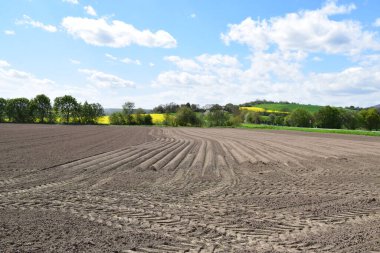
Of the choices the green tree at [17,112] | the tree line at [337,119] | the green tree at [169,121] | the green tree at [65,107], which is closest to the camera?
the tree line at [337,119]

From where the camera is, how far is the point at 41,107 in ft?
371

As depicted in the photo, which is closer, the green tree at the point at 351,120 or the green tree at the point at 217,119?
the green tree at the point at 351,120

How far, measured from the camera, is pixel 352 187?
1312 cm

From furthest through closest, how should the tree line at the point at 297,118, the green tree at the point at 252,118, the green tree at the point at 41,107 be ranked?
the green tree at the point at 252,118
the green tree at the point at 41,107
the tree line at the point at 297,118

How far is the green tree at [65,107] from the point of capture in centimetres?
11850

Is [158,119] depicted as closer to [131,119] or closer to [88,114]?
[131,119]

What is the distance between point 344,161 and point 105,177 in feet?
50.9

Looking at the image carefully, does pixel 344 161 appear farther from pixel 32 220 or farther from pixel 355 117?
pixel 355 117

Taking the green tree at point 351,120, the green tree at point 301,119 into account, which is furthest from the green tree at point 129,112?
the green tree at point 351,120

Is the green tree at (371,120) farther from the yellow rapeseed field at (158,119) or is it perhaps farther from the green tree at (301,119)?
the yellow rapeseed field at (158,119)

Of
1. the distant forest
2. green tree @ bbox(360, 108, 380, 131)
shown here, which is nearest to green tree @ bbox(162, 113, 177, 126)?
the distant forest

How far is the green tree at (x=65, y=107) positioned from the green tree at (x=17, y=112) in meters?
10.8

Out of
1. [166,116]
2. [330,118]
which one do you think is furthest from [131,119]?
[330,118]

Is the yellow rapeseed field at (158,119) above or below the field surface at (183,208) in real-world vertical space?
above
